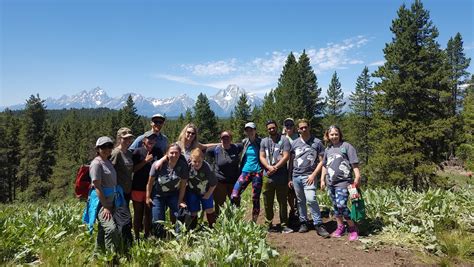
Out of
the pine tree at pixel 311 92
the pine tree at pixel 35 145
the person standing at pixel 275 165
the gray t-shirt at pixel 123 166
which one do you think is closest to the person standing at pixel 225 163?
the person standing at pixel 275 165

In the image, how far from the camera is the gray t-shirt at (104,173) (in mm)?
4039

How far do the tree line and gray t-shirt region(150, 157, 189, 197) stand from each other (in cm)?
1690

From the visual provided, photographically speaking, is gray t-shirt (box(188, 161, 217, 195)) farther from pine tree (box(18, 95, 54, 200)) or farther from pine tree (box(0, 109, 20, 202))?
pine tree (box(0, 109, 20, 202))

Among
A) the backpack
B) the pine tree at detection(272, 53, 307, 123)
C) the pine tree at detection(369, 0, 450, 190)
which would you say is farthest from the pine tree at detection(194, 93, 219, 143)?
the backpack

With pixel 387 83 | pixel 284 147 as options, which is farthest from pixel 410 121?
pixel 284 147

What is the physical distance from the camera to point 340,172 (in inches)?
210

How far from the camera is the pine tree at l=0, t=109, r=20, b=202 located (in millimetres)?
40284

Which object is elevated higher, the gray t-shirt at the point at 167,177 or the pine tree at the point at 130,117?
the pine tree at the point at 130,117

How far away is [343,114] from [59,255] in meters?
41.2

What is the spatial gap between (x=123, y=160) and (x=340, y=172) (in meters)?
3.54

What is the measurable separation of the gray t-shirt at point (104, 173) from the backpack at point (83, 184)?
0.43 meters

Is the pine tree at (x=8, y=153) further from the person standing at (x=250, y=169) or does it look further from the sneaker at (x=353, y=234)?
the sneaker at (x=353, y=234)

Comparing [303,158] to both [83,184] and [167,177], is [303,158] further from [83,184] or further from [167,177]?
[83,184]

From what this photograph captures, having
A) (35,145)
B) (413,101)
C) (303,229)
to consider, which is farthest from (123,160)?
(35,145)
